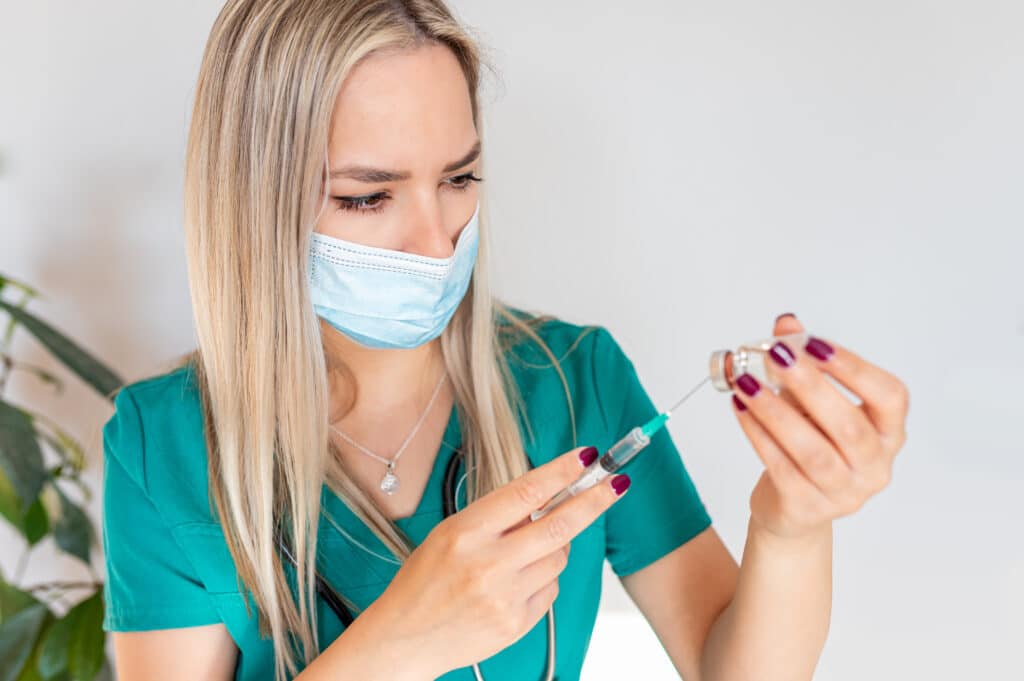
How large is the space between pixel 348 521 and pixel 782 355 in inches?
22.9

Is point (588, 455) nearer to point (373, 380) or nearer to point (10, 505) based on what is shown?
point (373, 380)

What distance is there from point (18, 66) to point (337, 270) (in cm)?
82

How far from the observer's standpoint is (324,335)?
123 cm

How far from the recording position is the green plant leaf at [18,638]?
1.38 meters

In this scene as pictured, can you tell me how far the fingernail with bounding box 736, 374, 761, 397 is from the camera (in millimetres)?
745

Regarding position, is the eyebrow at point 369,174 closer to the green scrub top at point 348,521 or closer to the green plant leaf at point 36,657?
the green scrub top at point 348,521

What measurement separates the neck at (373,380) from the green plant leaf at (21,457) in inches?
16.2

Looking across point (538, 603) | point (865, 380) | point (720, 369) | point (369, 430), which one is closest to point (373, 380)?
point (369, 430)

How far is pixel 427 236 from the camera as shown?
1020 millimetres

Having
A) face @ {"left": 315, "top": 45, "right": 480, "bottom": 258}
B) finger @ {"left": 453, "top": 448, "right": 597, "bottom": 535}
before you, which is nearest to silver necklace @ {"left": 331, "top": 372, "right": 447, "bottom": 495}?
face @ {"left": 315, "top": 45, "right": 480, "bottom": 258}

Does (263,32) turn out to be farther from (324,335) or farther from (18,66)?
(18,66)

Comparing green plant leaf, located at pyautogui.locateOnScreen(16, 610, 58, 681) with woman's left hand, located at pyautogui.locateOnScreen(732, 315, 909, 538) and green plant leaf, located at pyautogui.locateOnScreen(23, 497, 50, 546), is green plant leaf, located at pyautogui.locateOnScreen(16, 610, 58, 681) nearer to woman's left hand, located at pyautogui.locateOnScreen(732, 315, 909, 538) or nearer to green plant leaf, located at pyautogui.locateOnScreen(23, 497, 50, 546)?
green plant leaf, located at pyautogui.locateOnScreen(23, 497, 50, 546)

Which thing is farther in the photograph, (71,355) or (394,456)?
(71,355)

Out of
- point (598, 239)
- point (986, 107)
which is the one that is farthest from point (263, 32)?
point (986, 107)
